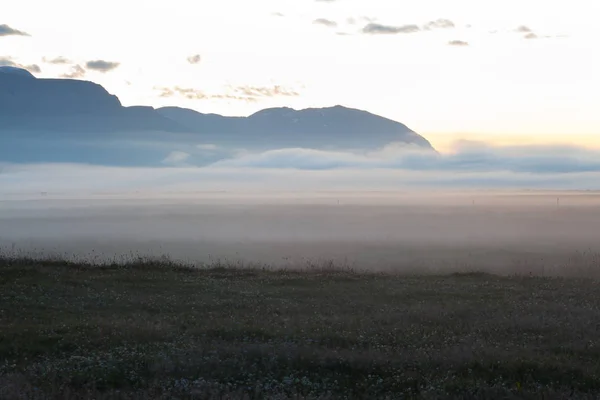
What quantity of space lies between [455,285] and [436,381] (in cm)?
1981

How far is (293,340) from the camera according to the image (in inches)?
768

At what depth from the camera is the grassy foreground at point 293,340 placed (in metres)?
15.0

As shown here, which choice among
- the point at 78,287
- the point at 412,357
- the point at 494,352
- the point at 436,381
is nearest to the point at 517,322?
the point at 494,352

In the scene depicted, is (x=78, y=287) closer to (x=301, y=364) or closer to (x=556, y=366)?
(x=301, y=364)

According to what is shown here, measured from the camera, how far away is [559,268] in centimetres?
4578

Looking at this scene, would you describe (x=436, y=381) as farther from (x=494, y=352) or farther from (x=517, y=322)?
(x=517, y=322)

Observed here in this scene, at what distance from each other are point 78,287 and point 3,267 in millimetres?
7651

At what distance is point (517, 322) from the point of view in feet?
73.2

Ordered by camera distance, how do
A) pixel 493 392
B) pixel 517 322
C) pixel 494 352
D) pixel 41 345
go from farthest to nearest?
pixel 517 322, pixel 41 345, pixel 494 352, pixel 493 392

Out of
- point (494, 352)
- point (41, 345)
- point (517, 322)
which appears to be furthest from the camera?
point (517, 322)

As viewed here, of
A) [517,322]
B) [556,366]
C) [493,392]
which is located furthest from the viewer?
[517,322]

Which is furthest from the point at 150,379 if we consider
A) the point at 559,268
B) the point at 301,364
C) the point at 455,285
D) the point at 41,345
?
the point at 559,268

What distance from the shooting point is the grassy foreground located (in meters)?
15.0

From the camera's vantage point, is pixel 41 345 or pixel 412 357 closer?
pixel 412 357
